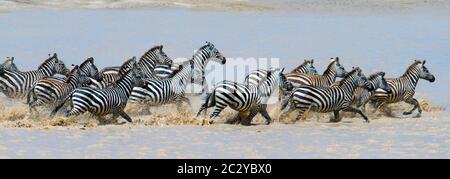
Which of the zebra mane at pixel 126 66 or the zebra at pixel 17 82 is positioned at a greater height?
the zebra mane at pixel 126 66

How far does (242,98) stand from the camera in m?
12.4

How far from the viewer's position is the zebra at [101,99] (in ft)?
39.8

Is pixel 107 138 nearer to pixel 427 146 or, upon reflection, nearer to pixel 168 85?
pixel 168 85

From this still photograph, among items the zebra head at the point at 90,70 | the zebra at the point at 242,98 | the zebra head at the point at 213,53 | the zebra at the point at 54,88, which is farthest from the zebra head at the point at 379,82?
the zebra at the point at 54,88

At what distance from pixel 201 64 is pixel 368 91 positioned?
8.66 feet

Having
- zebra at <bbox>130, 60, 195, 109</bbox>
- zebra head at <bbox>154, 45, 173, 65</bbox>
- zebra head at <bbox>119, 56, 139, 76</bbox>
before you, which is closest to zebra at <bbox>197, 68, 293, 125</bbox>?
zebra at <bbox>130, 60, 195, 109</bbox>

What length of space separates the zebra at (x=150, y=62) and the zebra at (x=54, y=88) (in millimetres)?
1271

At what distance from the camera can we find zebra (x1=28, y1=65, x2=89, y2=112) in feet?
42.3

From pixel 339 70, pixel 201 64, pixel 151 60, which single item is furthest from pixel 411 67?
pixel 151 60

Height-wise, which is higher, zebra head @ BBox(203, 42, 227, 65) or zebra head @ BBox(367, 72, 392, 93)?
zebra head @ BBox(203, 42, 227, 65)

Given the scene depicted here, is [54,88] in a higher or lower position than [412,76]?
lower

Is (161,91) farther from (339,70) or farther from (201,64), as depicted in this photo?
(339,70)

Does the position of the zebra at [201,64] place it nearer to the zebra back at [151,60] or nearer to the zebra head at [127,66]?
the zebra back at [151,60]

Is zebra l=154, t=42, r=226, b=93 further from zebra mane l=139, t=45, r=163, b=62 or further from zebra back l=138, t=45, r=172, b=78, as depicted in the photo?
zebra mane l=139, t=45, r=163, b=62
